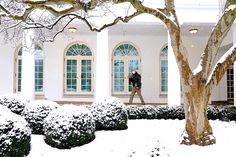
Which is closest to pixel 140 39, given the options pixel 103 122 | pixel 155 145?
pixel 103 122

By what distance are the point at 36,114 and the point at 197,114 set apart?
4.17m

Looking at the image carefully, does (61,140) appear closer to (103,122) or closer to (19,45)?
(103,122)

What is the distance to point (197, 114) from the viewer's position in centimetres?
733

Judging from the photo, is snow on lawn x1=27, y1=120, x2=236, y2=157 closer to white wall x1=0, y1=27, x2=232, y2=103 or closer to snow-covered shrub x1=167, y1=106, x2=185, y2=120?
snow-covered shrub x1=167, y1=106, x2=185, y2=120

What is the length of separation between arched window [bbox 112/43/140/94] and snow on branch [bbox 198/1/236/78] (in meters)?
10.2

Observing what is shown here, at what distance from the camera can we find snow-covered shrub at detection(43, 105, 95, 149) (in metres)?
7.30

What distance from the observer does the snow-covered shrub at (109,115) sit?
346 inches

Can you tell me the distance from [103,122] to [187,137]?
2.46 m

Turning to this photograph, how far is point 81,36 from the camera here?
17469 millimetres

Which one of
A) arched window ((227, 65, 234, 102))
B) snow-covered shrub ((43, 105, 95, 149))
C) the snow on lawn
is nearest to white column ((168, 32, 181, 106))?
the snow on lawn

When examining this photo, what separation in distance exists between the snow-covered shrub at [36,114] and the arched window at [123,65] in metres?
9.18

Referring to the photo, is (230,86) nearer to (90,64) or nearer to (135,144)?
(90,64)

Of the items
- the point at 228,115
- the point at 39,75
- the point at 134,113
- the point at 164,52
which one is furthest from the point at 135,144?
the point at 39,75

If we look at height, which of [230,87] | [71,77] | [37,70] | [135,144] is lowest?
[135,144]
